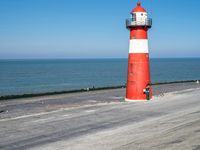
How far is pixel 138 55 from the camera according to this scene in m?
24.4

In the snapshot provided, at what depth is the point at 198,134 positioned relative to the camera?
12.8 metres

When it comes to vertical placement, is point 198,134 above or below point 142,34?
below

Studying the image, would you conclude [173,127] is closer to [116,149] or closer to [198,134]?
[198,134]

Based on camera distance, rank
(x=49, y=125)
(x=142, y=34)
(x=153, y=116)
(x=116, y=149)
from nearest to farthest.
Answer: (x=116, y=149) < (x=49, y=125) < (x=153, y=116) < (x=142, y=34)

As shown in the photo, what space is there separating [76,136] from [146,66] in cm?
1205

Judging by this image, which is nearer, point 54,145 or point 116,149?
point 116,149

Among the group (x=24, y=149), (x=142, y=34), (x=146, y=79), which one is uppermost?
(x=142, y=34)

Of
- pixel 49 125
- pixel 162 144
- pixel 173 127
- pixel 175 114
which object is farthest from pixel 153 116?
pixel 162 144

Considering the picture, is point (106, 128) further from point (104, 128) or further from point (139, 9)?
point (139, 9)

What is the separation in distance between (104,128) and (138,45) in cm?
1013

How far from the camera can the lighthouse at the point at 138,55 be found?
24.2m

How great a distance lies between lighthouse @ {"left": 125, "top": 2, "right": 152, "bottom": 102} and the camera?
24188 mm

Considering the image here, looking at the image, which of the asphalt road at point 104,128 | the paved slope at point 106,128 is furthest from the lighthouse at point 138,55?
the paved slope at point 106,128

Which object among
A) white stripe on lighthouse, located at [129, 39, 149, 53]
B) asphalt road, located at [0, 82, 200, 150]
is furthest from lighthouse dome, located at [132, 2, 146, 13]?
asphalt road, located at [0, 82, 200, 150]
